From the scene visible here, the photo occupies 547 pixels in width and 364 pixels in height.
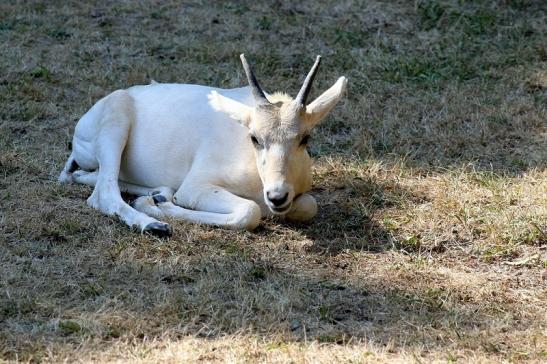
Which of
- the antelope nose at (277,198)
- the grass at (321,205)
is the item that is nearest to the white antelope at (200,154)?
the antelope nose at (277,198)

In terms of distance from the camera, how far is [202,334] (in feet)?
20.4

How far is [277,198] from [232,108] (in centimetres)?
114

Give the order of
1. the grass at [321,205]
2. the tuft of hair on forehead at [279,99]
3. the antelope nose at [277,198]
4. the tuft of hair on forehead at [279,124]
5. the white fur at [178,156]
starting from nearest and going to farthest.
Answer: the grass at [321,205]
the antelope nose at [277,198]
the tuft of hair on forehead at [279,124]
the white fur at [178,156]
the tuft of hair on forehead at [279,99]

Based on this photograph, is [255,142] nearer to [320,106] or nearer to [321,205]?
[320,106]

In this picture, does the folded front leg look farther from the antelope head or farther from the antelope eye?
the antelope eye

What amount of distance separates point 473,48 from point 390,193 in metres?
4.25

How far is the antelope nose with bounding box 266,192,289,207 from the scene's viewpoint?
7.60 meters

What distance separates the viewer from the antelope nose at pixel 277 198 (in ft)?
24.9

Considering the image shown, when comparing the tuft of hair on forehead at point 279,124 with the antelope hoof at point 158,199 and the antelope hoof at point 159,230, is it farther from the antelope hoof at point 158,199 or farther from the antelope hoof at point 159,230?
the antelope hoof at point 158,199

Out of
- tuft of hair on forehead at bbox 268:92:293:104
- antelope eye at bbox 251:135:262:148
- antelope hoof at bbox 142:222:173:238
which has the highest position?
tuft of hair on forehead at bbox 268:92:293:104

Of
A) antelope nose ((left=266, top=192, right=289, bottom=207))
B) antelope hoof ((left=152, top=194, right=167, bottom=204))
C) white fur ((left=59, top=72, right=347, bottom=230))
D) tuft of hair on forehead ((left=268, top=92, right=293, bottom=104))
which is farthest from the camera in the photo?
antelope hoof ((left=152, top=194, right=167, bottom=204))

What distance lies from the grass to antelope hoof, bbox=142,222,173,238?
0.26 ft

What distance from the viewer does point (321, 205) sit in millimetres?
8750

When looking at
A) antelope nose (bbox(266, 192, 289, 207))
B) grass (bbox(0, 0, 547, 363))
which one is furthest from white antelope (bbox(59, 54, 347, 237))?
grass (bbox(0, 0, 547, 363))
